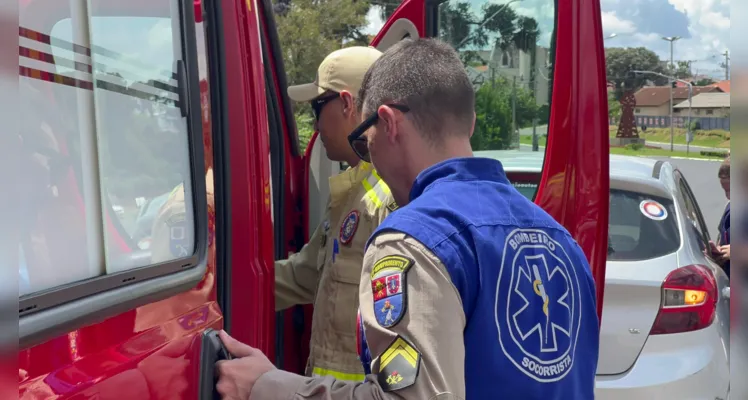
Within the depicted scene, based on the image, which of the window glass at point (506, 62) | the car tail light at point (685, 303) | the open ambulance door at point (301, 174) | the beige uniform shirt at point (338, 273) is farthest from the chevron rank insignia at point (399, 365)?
the car tail light at point (685, 303)

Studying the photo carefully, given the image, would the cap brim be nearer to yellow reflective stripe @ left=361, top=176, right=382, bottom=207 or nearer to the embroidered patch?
yellow reflective stripe @ left=361, top=176, right=382, bottom=207

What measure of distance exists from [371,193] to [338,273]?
10.1 inches

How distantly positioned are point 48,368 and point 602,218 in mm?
1562

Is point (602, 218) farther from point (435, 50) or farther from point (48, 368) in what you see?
point (48, 368)

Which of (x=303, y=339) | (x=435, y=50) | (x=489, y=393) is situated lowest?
(x=303, y=339)

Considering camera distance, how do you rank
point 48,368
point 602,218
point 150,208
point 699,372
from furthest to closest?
point 699,372
point 602,218
point 150,208
point 48,368

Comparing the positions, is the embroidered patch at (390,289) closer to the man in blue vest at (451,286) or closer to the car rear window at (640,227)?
the man in blue vest at (451,286)

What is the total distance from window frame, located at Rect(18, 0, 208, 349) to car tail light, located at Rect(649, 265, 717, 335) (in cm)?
254

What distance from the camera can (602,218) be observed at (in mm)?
2049

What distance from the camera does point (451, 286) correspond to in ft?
3.79

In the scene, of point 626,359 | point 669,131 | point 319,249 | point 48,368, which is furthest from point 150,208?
point 669,131

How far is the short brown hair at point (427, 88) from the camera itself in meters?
1.39

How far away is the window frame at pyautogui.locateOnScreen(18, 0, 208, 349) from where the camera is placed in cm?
89

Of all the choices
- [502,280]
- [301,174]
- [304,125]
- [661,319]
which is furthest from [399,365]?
[304,125]
